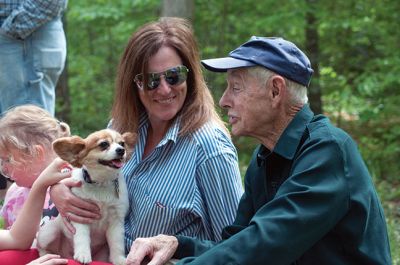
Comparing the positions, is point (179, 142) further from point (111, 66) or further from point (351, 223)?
point (111, 66)

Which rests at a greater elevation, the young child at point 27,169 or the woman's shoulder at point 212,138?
the woman's shoulder at point 212,138

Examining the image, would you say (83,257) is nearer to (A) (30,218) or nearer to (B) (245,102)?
(A) (30,218)

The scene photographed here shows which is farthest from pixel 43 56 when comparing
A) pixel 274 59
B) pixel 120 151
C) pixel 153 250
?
pixel 274 59

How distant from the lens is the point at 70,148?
302cm

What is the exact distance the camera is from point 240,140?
1066 centimetres

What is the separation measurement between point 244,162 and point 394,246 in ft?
13.7

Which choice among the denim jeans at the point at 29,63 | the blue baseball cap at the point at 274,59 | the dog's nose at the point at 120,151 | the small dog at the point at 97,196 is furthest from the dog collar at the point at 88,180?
the denim jeans at the point at 29,63

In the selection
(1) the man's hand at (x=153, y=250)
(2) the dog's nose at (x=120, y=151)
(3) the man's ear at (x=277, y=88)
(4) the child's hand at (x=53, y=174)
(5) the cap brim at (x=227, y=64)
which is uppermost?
(5) the cap brim at (x=227, y=64)

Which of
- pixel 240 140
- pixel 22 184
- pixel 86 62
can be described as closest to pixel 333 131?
pixel 22 184

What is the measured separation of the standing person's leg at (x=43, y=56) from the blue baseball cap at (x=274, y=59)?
3.03 meters

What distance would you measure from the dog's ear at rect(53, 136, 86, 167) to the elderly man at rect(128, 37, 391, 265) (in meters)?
0.53

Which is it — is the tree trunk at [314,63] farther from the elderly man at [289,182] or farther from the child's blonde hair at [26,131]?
the elderly man at [289,182]

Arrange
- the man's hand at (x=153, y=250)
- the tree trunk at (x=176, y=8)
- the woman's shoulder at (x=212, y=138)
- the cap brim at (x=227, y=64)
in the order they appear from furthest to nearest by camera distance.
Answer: the tree trunk at (x=176, y=8) < the woman's shoulder at (x=212, y=138) < the man's hand at (x=153, y=250) < the cap brim at (x=227, y=64)

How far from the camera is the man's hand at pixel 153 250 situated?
275 cm
